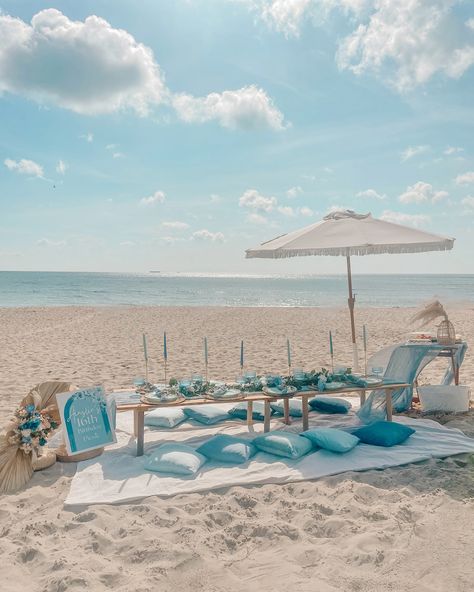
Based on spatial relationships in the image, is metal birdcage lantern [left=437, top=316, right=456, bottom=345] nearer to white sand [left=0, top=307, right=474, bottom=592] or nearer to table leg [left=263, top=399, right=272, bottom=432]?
white sand [left=0, top=307, right=474, bottom=592]

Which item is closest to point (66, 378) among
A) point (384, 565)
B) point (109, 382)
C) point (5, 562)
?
point (109, 382)

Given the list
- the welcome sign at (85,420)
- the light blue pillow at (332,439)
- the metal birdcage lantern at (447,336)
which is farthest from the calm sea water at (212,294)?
the welcome sign at (85,420)

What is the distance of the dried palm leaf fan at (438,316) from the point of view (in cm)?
558

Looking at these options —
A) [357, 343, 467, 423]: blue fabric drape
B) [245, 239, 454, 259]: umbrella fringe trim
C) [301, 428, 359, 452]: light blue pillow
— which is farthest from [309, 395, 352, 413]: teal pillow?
[245, 239, 454, 259]: umbrella fringe trim

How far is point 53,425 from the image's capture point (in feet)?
14.0

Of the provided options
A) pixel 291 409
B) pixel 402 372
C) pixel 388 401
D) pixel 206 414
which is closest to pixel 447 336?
pixel 402 372

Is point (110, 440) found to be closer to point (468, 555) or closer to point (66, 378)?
point (468, 555)

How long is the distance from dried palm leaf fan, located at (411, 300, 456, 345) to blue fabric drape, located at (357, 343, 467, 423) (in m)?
0.14

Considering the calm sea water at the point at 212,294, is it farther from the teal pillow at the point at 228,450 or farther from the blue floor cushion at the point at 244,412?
the teal pillow at the point at 228,450

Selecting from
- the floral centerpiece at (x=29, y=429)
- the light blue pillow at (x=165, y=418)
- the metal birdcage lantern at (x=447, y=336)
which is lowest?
the light blue pillow at (x=165, y=418)

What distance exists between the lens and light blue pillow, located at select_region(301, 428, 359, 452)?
4152 millimetres

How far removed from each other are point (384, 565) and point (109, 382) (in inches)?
234

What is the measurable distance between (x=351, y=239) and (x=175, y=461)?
10.00 feet

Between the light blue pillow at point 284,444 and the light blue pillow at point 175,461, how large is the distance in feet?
1.91
